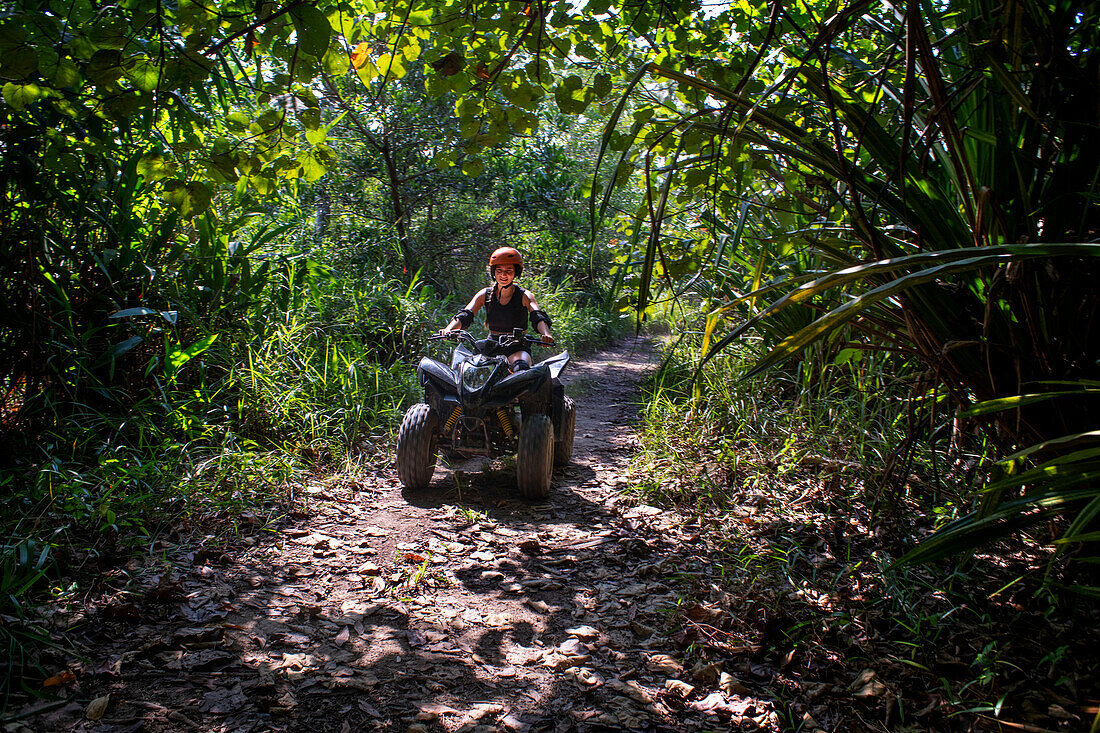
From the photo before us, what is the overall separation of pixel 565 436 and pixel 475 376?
0.98 m

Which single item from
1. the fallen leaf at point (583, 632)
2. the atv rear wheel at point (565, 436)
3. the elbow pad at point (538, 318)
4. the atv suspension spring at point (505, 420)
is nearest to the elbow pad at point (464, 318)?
the elbow pad at point (538, 318)

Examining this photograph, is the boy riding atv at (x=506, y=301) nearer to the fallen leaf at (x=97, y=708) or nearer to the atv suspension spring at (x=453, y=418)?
the atv suspension spring at (x=453, y=418)

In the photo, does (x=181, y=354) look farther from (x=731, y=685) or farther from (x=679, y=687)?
(x=731, y=685)

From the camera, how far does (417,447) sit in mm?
4043

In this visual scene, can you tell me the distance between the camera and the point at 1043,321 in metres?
1.93

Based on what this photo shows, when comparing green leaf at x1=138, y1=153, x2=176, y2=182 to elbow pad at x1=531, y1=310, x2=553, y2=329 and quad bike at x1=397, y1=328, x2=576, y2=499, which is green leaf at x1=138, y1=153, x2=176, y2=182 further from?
elbow pad at x1=531, y1=310, x2=553, y2=329

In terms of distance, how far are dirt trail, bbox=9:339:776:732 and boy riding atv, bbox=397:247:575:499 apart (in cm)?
30

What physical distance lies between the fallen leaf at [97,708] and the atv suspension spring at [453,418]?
238 cm

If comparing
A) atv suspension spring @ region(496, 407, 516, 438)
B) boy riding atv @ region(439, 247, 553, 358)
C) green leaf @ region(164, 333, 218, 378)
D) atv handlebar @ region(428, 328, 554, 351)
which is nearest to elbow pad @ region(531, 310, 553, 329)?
boy riding atv @ region(439, 247, 553, 358)

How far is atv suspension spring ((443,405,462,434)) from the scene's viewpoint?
411 cm

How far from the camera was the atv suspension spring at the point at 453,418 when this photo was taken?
13.5 ft

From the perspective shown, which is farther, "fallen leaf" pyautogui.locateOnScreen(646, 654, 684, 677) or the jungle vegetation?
"fallen leaf" pyautogui.locateOnScreen(646, 654, 684, 677)

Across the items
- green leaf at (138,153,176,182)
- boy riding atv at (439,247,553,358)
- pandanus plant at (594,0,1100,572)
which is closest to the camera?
pandanus plant at (594,0,1100,572)

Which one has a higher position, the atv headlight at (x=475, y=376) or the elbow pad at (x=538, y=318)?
the elbow pad at (x=538, y=318)
